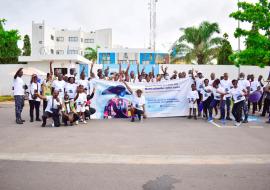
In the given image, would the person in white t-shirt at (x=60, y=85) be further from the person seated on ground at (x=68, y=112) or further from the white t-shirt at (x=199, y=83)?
the white t-shirt at (x=199, y=83)

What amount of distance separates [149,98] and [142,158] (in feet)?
24.8

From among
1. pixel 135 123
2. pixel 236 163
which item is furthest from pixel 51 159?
pixel 135 123

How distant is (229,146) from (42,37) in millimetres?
72812

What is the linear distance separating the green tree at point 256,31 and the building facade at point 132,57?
9.52 meters

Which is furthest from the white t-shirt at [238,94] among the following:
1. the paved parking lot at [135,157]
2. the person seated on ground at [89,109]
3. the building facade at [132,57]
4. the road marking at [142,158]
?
the building facade at [132,57]

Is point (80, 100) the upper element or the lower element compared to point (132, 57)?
lower

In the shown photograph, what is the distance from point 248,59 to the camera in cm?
2162

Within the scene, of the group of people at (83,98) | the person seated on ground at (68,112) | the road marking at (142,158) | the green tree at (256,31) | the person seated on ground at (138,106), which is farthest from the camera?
the green tree at (256,31)

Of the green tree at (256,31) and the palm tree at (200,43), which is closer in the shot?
the green tree at (256,31)

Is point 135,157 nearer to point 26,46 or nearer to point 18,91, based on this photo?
point 18,91

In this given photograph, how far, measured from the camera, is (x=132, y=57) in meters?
30.8

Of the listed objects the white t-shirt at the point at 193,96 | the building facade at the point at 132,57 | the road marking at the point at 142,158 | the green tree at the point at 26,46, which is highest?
the green tree at the point at 26,46

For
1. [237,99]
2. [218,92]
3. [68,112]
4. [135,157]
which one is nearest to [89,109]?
[68,112]

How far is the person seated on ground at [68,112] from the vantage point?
38.6 feet
